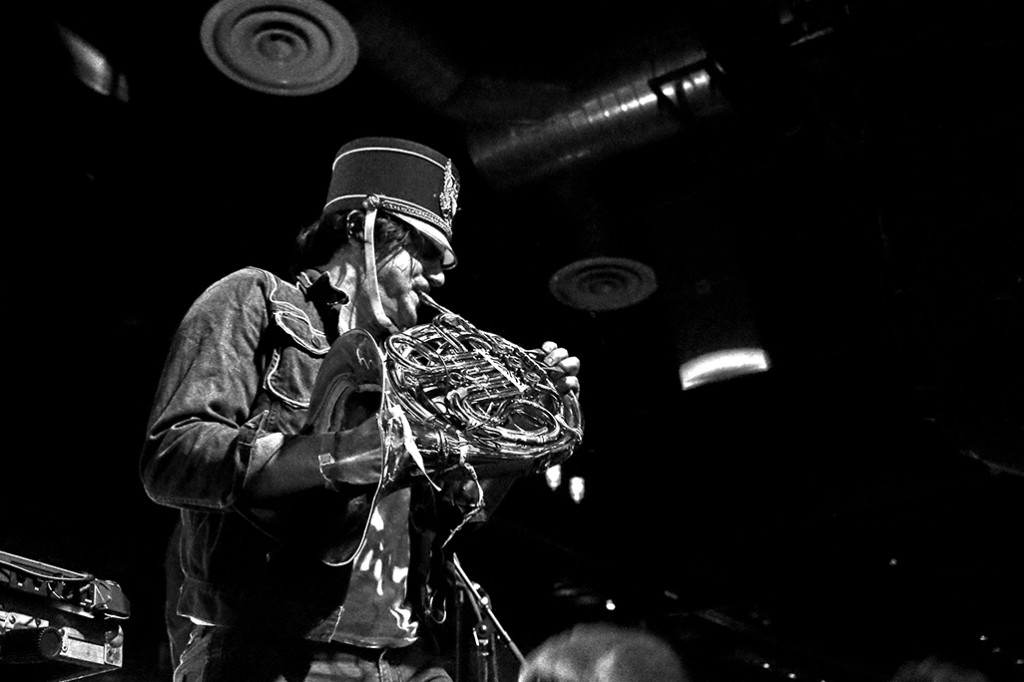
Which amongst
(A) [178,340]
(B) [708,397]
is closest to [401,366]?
(A) [178,340]

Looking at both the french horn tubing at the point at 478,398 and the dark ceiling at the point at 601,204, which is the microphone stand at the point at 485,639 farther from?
the dark ceiling at the point at 601,204

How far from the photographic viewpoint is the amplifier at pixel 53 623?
8.37 feet

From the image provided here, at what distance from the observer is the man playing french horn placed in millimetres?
1782

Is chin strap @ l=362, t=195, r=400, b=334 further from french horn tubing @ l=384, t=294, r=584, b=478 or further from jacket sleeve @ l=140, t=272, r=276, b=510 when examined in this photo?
jacket sleeve @ l=140, t=272, r=276, b=510

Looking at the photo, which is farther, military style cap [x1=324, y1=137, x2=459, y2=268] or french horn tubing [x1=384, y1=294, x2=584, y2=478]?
military style cap [x1=324, y1=137, x2=459, y2=268]

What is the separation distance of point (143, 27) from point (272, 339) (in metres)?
3.22

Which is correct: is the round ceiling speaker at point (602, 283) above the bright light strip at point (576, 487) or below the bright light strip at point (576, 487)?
above

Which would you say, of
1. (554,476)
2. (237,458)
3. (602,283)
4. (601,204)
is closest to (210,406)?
(237,458)

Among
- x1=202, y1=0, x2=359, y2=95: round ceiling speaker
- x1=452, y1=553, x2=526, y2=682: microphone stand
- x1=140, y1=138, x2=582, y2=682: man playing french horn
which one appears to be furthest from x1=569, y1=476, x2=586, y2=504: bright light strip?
x1=452, y1=553, x2=526, y2=682: microphone stand

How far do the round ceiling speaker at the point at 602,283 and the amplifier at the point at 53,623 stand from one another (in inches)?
153

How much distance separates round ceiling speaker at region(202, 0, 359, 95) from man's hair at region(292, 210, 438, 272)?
6.16 feet

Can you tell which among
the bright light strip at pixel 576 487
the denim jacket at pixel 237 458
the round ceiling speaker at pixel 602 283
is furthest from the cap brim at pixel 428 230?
the bright light strip at pixel 576 487

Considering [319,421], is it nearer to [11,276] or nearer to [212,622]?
[212,622]

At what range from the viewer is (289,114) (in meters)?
5.45
